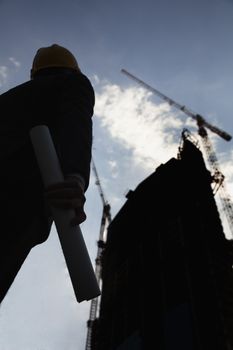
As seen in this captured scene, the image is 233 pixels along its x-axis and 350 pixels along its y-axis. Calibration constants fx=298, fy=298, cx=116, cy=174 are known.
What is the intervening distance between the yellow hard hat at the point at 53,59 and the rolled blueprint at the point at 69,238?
782mm

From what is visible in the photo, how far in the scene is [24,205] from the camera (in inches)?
43.5

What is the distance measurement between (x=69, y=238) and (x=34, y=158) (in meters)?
0.47

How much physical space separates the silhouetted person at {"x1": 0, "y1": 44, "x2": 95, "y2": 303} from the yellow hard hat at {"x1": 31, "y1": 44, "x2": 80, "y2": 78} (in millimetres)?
185

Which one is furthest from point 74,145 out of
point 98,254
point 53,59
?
point 98,254

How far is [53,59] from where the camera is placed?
1674 mm

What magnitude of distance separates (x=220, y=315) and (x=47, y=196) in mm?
18772

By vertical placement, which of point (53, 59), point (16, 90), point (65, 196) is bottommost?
point (65, 196)

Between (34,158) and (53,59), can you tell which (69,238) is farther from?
(53,59)

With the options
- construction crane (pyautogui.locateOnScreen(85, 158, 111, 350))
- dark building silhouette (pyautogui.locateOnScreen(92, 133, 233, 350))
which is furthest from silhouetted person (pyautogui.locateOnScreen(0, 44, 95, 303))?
construction crane (pyautogui.locateOnScreen(85, 158, 111, 350))

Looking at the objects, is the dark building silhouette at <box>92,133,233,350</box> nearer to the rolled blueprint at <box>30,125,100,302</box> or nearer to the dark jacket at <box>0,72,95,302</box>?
the dark jacket at <box>0,72,95,302</box>

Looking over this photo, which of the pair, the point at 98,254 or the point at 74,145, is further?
the point at 98,254

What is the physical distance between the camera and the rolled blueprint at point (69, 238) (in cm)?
77

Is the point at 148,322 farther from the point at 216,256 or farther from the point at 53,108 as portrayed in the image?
the point at 53,108

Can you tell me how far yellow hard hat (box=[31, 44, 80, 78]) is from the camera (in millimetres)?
1668
